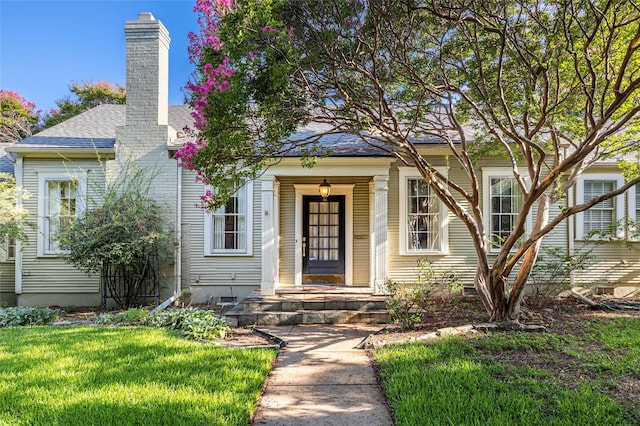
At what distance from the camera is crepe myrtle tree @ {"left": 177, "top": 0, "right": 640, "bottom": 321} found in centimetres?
495

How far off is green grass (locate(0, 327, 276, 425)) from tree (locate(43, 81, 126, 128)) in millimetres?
19217

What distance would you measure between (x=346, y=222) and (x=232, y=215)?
2.85m

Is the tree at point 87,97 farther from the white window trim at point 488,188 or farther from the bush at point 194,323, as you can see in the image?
the white window trim at point 488,188

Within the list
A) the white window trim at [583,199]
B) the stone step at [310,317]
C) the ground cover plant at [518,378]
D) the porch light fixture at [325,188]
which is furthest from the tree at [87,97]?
the ground cover plant at [518,378]

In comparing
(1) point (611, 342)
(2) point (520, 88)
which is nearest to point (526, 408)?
(1) point (611, 342)

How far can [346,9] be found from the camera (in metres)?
5.37

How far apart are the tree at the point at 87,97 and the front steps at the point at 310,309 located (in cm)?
1887

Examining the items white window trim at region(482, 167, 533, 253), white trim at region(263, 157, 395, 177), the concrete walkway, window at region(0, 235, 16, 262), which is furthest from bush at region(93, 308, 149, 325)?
white window trim at region(482, 167, 533, 253)

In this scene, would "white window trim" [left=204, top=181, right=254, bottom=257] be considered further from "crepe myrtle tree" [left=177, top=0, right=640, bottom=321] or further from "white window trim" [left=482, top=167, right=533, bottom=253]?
"white window trim" [left=482, top=167, right=533, bottom=253]

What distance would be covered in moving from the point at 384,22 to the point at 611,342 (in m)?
5.44

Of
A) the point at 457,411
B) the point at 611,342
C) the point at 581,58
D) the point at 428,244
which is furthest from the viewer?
the point at 428,244

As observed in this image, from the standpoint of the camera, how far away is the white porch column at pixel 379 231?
861cm

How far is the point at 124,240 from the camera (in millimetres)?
8578

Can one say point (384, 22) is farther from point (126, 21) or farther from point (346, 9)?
point (126, 21)
